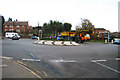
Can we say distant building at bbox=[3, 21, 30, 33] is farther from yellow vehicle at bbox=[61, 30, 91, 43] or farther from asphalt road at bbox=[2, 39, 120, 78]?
asphalt road at bbox=[2, 39, 120, 78]

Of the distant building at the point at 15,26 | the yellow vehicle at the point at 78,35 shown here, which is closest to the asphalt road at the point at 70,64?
the yellow vehicle at the point at 78,35

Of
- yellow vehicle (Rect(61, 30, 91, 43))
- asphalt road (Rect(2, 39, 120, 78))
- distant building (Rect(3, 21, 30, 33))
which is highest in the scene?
distant building (Rect(3, 21, 30, 33))

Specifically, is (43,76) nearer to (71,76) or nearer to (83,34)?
(71,76)

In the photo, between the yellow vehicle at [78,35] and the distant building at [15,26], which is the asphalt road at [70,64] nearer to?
the yellow vehicle at [78,35]

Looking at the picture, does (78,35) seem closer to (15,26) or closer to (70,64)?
(70,64)

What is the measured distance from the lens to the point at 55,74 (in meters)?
5.49

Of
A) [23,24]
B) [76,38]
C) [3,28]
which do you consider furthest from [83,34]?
[3,28]

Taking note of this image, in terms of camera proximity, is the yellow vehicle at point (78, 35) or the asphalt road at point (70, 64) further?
the yellow vehicle at point (78, 35)

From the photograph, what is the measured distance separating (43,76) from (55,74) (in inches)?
20.4

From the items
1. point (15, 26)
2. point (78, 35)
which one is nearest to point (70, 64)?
point (78, 35)

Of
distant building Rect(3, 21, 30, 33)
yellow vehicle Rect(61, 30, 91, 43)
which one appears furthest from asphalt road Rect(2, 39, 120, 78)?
distant building Rect(3, 21, 30, 33)

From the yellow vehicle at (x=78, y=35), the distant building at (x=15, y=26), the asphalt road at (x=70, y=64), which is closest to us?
the asphalt road at (x=70, y=64)

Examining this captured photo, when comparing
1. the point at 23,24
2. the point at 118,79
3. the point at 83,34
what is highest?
the point at 23,24

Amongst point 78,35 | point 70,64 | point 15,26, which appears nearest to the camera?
point 70,64
